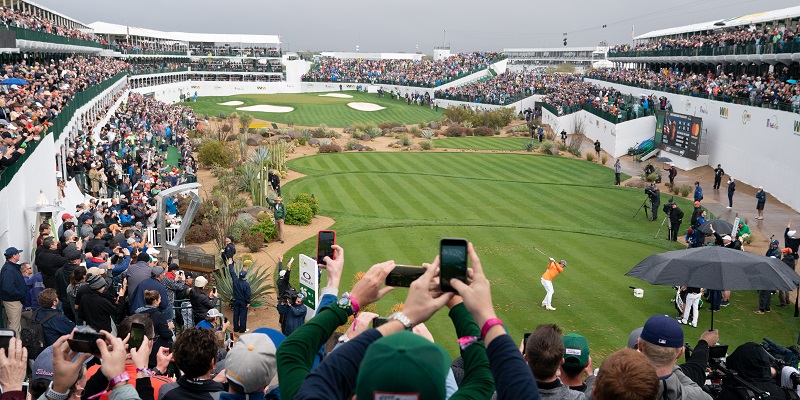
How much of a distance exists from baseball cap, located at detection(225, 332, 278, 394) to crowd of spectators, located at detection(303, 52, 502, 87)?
75599mm

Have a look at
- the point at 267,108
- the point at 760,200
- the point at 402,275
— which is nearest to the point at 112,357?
the point at 402,275

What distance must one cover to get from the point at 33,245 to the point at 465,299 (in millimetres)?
16590

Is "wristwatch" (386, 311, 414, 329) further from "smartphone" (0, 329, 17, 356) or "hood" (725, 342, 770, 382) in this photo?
"hood" (725, 342, 770, 382)

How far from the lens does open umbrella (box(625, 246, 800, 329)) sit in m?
10.7

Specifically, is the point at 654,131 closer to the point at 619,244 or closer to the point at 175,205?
the point at 619,244

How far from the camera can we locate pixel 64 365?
421 centimetres

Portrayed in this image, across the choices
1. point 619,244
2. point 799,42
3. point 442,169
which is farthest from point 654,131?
point 619,244

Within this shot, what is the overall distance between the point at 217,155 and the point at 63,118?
10687mm

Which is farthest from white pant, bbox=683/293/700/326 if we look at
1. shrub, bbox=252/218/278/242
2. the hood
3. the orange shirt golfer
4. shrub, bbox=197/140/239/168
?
shrub, bbox=197/140/239/168

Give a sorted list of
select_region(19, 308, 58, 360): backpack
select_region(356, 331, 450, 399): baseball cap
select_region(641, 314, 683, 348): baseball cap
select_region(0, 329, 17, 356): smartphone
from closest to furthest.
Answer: select_region(356, 331, 450, 399): baseball cap
select_region(0, 329, 17, 356): smartphone
select_region(641, 314, 683, 348): baseball cap
select_region(19, 308, 58, 360): backpack

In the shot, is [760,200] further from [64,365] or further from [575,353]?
[64,365]

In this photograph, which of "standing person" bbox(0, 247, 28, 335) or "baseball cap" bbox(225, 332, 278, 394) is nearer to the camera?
"baseball cap" bbox(225, 332, 278, 394)

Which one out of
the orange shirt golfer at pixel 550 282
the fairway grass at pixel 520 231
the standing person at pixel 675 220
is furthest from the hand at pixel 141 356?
the standing person at pixel 675 220

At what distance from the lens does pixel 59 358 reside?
418cm
